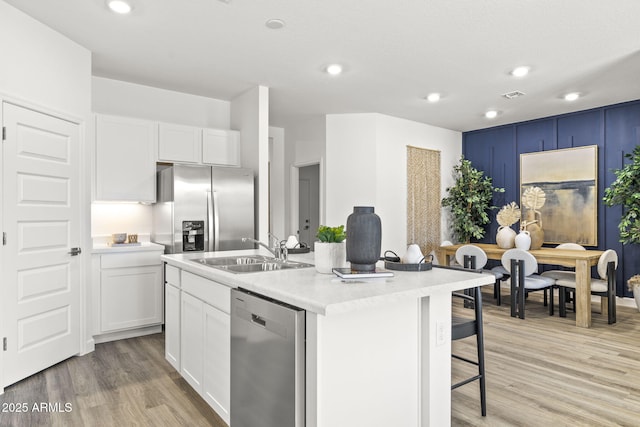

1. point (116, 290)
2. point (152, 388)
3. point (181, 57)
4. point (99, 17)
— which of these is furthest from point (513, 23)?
point (116, 290)

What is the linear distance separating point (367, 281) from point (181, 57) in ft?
9.79

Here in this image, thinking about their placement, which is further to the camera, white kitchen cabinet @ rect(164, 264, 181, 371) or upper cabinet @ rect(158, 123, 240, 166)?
upper cabinet @ rect(158, 123, 240, 166)

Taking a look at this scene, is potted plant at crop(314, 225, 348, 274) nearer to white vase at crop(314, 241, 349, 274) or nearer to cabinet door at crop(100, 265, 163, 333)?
white vase at crop(314, 241, 349, 274)

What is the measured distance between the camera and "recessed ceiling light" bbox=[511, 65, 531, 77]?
12.9 ft

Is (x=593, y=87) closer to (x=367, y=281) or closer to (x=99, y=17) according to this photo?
(x=367, y=281)

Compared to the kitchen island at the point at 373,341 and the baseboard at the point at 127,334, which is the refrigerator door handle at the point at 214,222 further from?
the kitchen island at the point at 373,341

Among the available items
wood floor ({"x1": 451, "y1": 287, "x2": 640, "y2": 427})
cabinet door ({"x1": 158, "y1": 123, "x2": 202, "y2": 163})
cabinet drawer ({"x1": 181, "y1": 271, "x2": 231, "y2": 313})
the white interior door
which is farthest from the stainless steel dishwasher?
cabinet door ({"x1": 158, "y1": 123, "x2": 202, "y2": 163})

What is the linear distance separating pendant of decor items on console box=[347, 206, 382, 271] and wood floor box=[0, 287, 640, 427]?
118 centimetres

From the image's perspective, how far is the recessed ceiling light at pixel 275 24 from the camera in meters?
2.99

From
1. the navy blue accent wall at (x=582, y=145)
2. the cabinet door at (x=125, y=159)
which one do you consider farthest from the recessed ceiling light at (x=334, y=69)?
the navy blue accent wall at (x=582, y=145)

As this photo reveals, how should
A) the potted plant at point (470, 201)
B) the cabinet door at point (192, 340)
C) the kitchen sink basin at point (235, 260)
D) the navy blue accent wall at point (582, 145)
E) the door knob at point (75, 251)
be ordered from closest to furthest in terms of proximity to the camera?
the cabinet door at point (192, 340) → the kitchen sink basin at point (235, 260) → the door knob at point (75, 251) → the navy blue accent wall at point (582, 145) → the potted plant at point (470, 201)

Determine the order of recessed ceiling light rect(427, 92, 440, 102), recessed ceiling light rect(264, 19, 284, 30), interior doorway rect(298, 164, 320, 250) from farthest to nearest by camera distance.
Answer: interior doorway rect(298, 164, 320, 250) < recessed ceiling light rect(427, 92, 440, 102) < recessed ceiling light rect(264, 19, 284, 30)

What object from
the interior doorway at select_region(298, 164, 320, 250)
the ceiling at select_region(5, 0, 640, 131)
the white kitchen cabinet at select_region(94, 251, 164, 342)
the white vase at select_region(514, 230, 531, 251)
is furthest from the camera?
the interior doorway at select_region(298, 164, 320, 250)

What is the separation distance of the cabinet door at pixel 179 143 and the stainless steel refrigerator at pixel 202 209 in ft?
0.79
